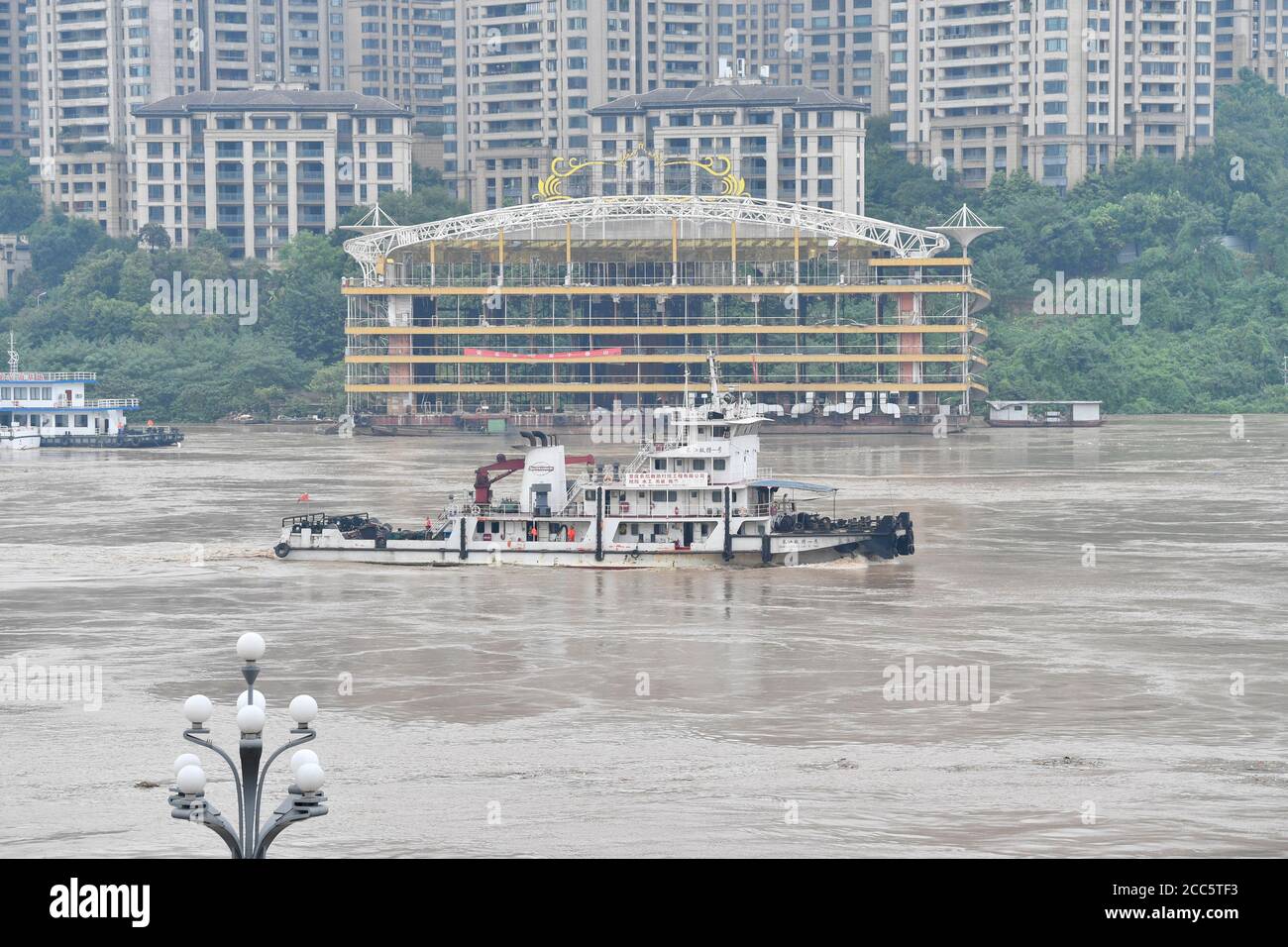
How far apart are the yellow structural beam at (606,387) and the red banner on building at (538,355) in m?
2.30

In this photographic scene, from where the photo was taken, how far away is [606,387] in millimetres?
181125

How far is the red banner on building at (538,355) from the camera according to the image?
18150 centimetres

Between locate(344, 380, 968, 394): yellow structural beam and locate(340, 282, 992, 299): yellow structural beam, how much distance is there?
781cm

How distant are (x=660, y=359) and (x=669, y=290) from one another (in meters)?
6.00

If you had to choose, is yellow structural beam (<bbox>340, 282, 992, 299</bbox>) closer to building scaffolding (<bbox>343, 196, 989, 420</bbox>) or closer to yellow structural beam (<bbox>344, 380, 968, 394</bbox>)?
building scaffolding (<bbox>343, 196, 989, 420</bbox>)

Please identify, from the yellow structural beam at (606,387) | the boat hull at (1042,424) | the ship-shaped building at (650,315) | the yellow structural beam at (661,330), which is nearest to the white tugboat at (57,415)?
the yellow structural beam at (606,387)

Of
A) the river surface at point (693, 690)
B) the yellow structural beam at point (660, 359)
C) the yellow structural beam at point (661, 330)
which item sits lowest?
the river surface at point (693, 690)

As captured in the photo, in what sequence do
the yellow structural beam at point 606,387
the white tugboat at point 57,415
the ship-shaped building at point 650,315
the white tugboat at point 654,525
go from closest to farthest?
the white tugboat at point 654,525, the white tugboat at point 57,415, the ship-shaped building at point 650,315, the yellow structural beam at point 606,387

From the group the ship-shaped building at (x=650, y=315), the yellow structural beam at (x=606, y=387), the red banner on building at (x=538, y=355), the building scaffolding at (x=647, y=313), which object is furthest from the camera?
the red banner on building at (x=538, y=355)

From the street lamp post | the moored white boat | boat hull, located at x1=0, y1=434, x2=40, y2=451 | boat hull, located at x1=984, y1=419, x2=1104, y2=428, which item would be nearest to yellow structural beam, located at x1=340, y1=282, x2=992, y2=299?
boat hull, located at x1=984, y1=419, x2=1104, y2=428

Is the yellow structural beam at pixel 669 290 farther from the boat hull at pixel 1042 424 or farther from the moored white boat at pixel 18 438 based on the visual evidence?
the moored white boat at pixel 18 438

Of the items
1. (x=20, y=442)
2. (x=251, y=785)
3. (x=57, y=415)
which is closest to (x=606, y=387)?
(x=57, y=415)
